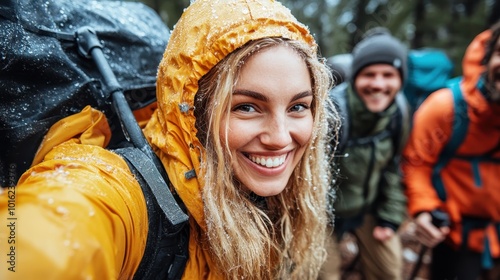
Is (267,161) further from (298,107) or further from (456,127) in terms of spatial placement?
(456,127)

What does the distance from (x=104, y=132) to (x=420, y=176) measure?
9.48ft

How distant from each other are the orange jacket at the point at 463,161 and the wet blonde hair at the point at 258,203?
5.34ft

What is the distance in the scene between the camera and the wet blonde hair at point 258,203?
164cm

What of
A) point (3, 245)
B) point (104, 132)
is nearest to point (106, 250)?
point (3, 245)

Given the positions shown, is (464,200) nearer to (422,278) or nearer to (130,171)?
(422,278)

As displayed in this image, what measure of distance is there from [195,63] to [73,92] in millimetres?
592

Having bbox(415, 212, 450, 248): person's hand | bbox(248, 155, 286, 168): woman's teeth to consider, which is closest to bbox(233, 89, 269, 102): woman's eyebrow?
bbox(248, 155, 286, 168): woman's teeth

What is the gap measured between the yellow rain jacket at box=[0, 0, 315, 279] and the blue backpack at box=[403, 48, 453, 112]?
4.23 meters

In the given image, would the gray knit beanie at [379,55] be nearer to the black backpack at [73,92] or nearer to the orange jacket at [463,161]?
the orange jacket at [463,161]

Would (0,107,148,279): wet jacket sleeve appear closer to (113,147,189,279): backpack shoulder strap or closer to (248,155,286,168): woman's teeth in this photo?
(113,147,189,279): backpack shoulder strap

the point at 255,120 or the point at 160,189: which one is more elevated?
the point at 255,120

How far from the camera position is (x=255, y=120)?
1.69m

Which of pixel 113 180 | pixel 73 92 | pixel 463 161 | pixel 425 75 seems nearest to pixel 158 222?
pixel 113 180

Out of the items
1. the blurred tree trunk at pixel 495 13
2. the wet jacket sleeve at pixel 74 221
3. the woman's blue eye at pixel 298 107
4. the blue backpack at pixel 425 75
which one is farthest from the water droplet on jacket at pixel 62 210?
the blurred tree trunk at pixel 495 13
